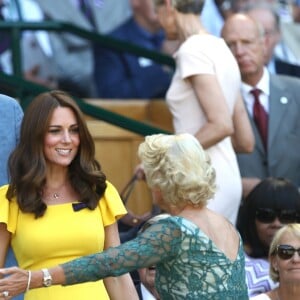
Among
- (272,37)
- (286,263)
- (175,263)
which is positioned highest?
(272,37)

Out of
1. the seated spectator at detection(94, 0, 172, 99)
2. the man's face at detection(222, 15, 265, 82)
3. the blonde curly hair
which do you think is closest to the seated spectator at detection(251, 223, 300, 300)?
the blonde curly hair

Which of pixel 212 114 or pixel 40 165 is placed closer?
pixel 40 165

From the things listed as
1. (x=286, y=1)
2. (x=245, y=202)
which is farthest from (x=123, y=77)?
(x=245, y=202)

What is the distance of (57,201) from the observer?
5.74m

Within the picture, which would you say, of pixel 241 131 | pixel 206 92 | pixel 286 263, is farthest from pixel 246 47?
pixel 286 263

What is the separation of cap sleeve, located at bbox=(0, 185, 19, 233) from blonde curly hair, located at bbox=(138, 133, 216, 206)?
66cm

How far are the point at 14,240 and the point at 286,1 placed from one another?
238 inches

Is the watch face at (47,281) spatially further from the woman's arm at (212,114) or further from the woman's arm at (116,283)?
the woman's arm at (212,114)

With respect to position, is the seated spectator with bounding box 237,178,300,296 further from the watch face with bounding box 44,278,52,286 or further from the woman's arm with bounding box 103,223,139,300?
the watch face with bounding box 44,278,52,286

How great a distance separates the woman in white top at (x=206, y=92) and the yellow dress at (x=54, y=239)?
157 cm

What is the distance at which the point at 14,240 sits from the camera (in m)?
5.65

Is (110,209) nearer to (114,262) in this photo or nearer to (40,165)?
(40,165)

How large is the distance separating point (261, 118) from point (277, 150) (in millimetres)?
232

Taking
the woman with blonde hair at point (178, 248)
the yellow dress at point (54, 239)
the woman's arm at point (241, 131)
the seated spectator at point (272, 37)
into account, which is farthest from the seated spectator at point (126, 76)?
the woman with blonde hair at point (178, 248)
